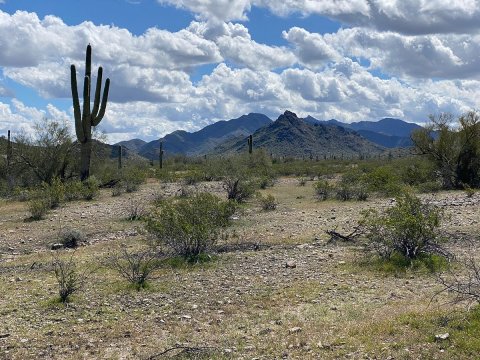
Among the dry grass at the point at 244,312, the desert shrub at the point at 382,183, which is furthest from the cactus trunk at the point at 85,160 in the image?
the dry grass at the point at 244,312

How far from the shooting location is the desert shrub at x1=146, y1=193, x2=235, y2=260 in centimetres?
1211

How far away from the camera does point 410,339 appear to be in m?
6.39

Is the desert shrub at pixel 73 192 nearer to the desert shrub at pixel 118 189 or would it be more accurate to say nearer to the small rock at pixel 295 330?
the desert shrub at pixel 118 189

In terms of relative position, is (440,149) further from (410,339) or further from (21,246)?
(410,339)

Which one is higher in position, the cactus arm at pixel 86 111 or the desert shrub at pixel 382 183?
the cactus arm at pixel 86 111

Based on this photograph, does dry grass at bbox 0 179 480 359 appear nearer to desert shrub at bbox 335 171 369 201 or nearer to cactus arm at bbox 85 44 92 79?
desert shrub at bbox 335 171 369 201

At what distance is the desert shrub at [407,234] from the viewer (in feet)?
35.6

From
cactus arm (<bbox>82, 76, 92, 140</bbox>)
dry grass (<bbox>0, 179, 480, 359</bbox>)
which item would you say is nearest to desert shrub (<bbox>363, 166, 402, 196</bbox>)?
dry grass (<bbox>0, 179, 480, 359</bbox>)

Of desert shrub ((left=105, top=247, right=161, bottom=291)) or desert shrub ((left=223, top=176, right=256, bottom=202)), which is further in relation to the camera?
desert shrub ((left=223, top=176, right=256, bottom=202))

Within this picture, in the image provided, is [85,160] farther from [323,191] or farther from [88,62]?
[323,191]

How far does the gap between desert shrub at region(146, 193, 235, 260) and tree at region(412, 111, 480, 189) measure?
18256 mm

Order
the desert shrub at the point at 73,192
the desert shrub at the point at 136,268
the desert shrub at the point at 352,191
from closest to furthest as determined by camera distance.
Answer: the desert shrub at the point at 136,268
the desert shrub at the point at 352,191
the desert shrub at the point at 73,192

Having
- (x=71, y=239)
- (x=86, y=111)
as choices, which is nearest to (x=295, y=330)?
(x=71, y=239)

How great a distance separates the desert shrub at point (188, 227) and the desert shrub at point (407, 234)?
3752 mm
